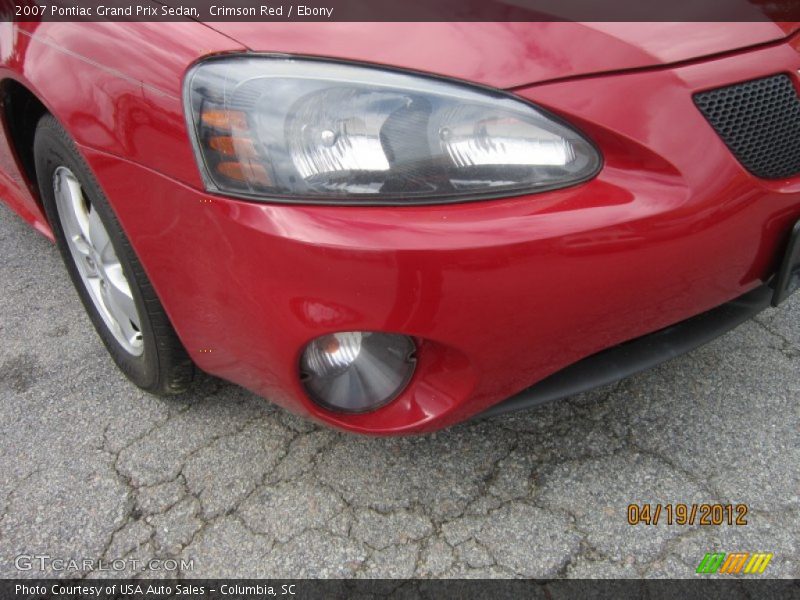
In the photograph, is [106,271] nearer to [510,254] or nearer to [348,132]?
[348,132]

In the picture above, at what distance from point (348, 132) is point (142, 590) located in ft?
3.58

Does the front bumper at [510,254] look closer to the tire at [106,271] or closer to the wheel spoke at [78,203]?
the tire at [106,271]

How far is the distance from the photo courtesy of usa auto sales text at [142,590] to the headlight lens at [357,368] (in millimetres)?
437

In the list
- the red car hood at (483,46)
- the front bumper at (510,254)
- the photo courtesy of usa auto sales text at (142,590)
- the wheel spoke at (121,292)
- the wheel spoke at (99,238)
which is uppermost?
the red car hood at (483,46)

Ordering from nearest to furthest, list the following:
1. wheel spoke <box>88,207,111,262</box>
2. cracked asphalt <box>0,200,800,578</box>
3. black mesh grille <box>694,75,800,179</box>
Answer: black mesh grille <box>694,75,800,179</box>
cracked asphalt <box>0,200,800,578</box>
wheel spoke <box>88,207,111,262</box>

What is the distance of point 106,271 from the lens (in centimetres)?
192

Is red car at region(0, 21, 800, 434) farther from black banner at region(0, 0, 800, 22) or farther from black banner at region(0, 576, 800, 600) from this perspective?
black banner at region(0, 576, 800, 600)

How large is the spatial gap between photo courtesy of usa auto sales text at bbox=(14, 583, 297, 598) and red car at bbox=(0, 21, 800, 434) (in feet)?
1.35

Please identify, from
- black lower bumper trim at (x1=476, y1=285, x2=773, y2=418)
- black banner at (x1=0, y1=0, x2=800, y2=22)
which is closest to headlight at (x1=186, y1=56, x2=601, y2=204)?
black banner at (x1=0, y1=0, x2=800, y2=22)

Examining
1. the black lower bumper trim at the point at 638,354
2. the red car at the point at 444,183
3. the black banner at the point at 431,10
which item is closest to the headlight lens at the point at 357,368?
the red car at the point at 444,183

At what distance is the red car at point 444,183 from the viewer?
1235 mm

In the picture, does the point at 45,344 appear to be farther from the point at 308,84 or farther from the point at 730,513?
the point at 730,513

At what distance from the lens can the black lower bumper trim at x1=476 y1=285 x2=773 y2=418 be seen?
4.87 feet
